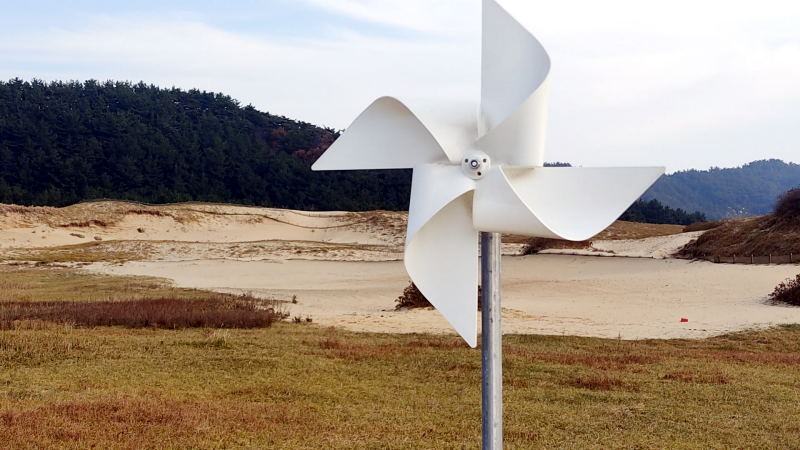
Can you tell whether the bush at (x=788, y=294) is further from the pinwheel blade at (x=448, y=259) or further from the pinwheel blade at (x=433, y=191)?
the pinwheel blade at (x=433, y=191)

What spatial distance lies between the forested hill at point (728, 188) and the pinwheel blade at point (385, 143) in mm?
116108

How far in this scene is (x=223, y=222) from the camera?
4434 centimetres

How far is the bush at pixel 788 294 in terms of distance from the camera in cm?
1842

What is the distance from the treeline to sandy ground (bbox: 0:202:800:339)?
8.37 metres

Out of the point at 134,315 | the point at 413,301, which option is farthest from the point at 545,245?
the point at 134,315

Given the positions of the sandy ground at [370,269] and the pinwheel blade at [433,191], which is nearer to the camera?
the pinwheel blade at [433,191]

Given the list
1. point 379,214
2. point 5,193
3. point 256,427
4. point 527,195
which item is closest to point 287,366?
point 256,427

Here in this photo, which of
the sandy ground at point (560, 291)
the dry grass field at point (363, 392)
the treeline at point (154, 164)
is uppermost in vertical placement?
the treeline at point (154, 164)

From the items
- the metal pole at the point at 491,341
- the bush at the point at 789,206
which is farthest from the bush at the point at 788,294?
the metal pole at the point at 491,341

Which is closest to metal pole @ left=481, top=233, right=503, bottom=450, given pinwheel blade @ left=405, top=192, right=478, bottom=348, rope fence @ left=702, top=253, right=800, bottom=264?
pinwheel blade @ left=405, top=192, right=478, bottom=348

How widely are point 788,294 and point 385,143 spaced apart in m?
→ 18.3

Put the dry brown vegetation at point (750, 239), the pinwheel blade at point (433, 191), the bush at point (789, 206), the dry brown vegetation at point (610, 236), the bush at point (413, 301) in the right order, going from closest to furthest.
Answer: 1. the pinwheel blade at point (433, 191)
2. the bush at point (413, 301)
3. the dry brown vegetation at point (750, 239)
4. the bush at point (789, 206)
5. the dry brown vegetation at point (610, 236)

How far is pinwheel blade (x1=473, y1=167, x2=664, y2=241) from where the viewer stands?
3.38 m

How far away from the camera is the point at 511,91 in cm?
373
